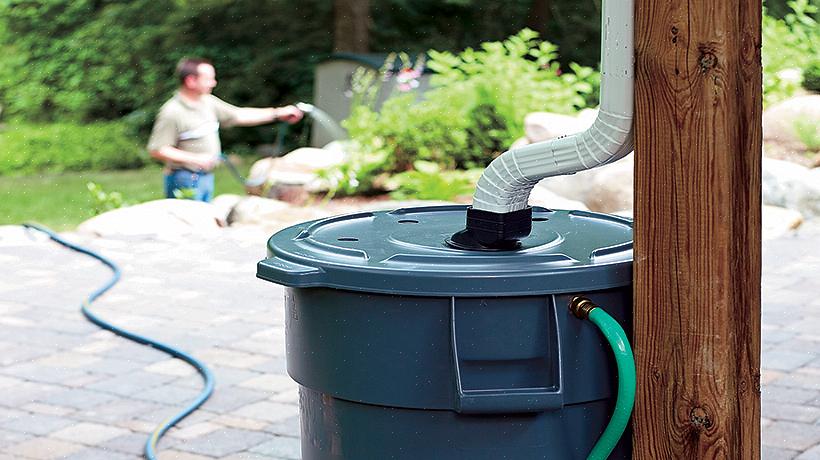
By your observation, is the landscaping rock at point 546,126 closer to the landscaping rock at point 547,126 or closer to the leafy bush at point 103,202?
the landscaping rock at point 547,126

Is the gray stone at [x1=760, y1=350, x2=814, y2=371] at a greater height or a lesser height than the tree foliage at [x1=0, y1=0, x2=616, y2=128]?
lesser

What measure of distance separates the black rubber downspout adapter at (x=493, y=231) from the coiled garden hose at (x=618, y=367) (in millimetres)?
223

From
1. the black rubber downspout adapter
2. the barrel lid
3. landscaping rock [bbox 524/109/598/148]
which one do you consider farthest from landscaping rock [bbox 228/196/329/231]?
the black rubber downspout adapter

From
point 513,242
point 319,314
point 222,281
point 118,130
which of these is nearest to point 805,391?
point 513,242

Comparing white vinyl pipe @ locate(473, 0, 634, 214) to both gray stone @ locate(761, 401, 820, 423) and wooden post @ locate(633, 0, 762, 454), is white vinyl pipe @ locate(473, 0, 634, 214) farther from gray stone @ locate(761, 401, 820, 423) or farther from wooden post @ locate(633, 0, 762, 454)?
gray stone @ locate(761, 401, 820, 423)

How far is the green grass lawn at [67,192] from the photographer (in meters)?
8.78

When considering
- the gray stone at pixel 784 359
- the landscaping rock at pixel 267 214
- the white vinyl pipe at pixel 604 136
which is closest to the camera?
the white vinyl pipe at pixel 604 136

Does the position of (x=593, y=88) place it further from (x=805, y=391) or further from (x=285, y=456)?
(x=285, y=456)

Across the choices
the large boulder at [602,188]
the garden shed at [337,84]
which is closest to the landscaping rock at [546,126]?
the large boulder at [602,188]

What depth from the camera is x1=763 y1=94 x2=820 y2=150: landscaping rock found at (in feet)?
25.4

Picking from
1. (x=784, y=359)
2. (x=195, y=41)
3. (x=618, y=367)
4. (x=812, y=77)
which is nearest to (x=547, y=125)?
(x=812, y=77)

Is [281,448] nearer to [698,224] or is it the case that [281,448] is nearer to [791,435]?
[791,435]

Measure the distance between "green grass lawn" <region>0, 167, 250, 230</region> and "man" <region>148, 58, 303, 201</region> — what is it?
121cm

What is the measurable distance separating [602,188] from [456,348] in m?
5.45
